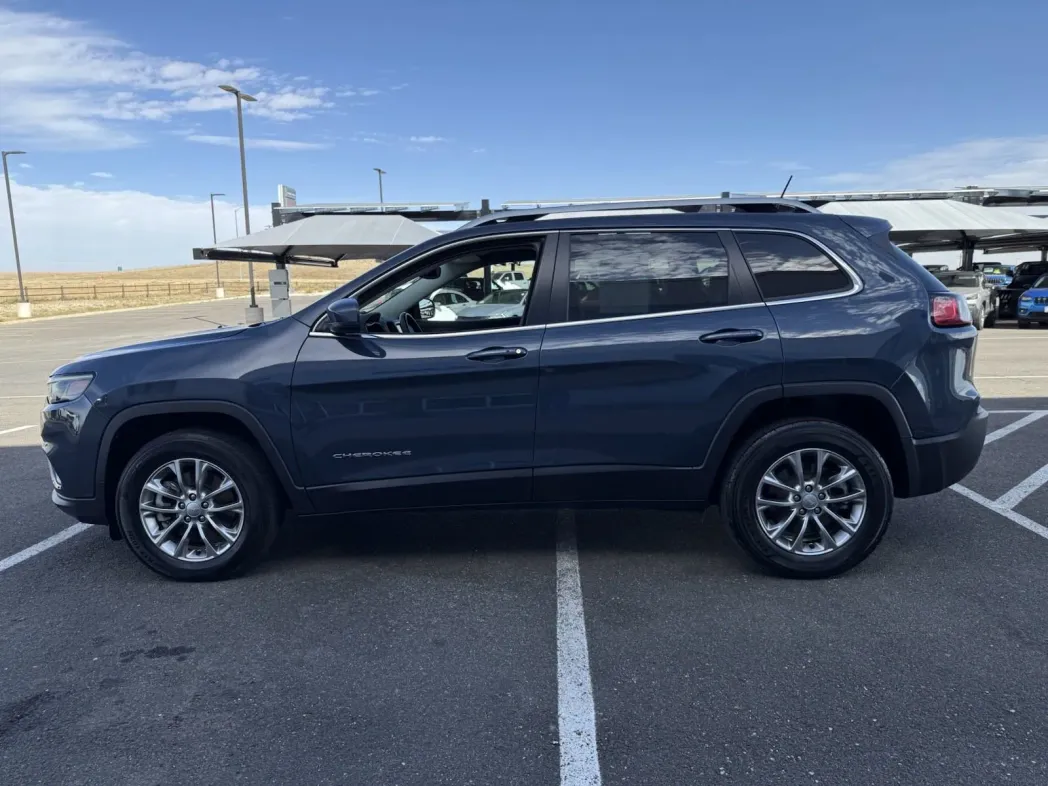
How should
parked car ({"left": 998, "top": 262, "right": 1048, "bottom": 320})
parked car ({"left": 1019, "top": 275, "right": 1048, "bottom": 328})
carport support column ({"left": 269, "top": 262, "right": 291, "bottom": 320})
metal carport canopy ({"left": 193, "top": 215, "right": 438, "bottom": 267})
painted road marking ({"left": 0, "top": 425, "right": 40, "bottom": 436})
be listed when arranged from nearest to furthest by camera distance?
1. painted road marking ({"left": 0, "top": 425, "right": 40, "bottom": 436})
2. metal carport canopy ({"left": 193, "top": 215, "right": 438, "bottom": 267})
3. carport support column ({"left": 269, "top": 262, "right": 291, "bottom": 320})
4. parked car ({"left": 1019, "top": 275, "right": 1048, "bottom": 328})
5. parked car ({"left": 998, "top": 262, "right": 1048, "bottom": 320})

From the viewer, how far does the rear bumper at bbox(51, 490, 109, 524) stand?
13.0 feet

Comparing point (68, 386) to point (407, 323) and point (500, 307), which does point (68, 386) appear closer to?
point (407, 323)

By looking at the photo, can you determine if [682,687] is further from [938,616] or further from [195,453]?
[195,453]

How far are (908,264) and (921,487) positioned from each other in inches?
45.1

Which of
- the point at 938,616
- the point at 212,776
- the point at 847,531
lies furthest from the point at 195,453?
the point at 938,616

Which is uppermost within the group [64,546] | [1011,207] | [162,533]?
[1011,207]

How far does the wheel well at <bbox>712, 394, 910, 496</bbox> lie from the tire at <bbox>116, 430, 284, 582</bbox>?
237 centimetres

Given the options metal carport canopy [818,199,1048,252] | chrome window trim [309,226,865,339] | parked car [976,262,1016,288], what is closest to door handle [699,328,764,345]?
chrome window trim [309,226,865,339]

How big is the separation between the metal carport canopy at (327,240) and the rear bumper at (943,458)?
476 inches

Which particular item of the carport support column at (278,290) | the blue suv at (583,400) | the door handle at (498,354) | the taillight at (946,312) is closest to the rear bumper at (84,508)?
the blue suv at (583,400)

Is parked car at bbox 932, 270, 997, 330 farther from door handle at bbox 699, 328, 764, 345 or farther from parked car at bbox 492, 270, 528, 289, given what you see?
parked car at bbox 492, 270, 528, 289

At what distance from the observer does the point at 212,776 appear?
2.50m

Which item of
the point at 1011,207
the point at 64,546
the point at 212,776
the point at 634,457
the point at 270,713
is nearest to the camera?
the point at 212,776

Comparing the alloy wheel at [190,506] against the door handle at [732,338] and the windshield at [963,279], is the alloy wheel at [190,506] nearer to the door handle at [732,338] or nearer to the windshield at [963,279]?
the door handle at [732,338]
